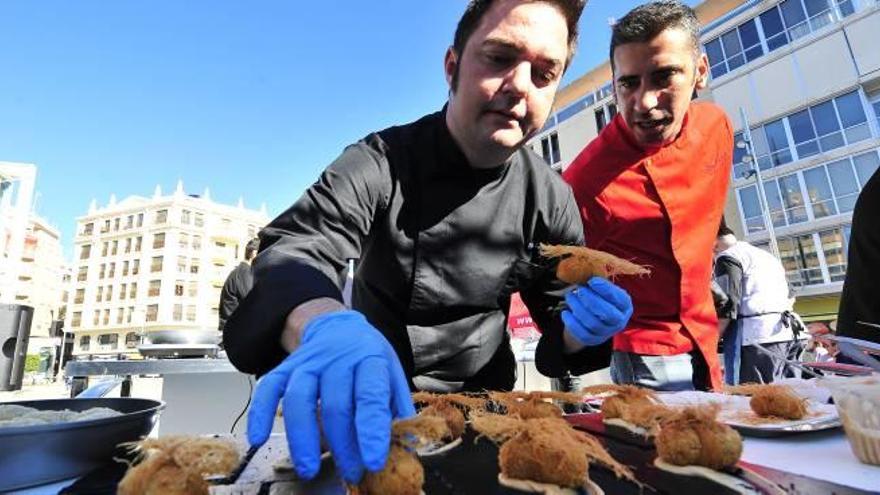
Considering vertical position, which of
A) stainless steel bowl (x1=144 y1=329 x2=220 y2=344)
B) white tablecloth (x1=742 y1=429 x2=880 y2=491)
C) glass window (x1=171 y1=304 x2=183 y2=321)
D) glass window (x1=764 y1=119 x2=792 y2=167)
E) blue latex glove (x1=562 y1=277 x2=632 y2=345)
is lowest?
white tablecloth (x1=742 y1=429 x2=880 y2=491)

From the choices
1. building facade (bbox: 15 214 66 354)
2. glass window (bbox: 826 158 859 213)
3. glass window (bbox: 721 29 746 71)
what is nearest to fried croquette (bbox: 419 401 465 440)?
glass window (bbox: 826 158 859 213)

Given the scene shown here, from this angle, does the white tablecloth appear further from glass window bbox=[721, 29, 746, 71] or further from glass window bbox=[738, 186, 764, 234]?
glass window bbox=[721, 29, 746, 71]

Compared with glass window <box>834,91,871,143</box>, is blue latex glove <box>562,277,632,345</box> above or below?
below

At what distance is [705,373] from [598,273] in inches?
36.4

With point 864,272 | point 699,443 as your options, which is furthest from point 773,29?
point 699,443

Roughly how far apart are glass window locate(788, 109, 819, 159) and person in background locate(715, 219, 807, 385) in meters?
17.1

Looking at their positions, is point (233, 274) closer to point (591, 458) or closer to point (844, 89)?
point (591, 458)

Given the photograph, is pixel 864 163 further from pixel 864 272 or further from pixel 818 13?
pixel 864 272

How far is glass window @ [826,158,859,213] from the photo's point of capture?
51.7ft

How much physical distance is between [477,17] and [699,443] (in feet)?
3.97

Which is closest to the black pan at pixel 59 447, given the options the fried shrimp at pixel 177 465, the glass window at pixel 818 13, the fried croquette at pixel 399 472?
the fried shrimp at pixel 177 465

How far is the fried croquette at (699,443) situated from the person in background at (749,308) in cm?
310

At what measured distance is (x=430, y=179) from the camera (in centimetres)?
147

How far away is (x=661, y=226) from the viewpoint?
1909 millimetres
